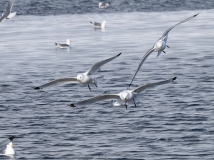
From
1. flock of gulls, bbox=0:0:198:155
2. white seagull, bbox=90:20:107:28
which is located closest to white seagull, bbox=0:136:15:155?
flock of gulls, bbox=0:0:198:155

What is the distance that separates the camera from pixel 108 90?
40.9 m

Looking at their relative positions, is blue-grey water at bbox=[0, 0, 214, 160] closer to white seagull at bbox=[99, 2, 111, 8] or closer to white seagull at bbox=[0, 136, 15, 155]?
white seagull at bbox=[0, 136, 15, 155]

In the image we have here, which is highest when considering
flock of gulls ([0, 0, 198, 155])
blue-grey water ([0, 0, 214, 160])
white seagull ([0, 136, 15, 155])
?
flock of gulls ([0, 0, 198, 155])

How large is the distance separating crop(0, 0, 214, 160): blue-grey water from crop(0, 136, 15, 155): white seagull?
10.4 inches

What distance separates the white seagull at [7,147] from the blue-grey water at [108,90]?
0.26 m

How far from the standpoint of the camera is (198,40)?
57.7 m

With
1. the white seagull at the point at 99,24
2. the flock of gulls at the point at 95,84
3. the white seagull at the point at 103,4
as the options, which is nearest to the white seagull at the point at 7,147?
the flock of gulls at the point at 95,84

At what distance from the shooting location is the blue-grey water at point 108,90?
99.0 ft

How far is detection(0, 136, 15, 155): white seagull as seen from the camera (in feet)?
95.5

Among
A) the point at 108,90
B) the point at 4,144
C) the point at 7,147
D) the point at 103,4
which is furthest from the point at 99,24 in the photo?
the point at 7,147

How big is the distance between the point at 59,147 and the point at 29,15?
4076 centimetres

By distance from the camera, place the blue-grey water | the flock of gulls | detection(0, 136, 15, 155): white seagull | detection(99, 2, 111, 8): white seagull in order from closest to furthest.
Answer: the flock of gulls
detection(0, 136, 15, 155): white seagull
the blue-grey water
detection(99, 2, 111, 8): white seagull

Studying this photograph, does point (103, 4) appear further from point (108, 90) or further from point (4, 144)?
point (4, 144)

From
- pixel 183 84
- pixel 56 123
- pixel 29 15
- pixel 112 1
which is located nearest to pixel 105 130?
pixel 56 123
